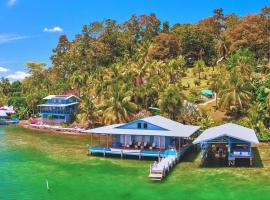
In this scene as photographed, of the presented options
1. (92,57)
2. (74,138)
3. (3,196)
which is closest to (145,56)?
(92,57)

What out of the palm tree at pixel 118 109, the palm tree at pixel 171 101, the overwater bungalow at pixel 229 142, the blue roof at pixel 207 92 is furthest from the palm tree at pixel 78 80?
the overwater bungalow at pixel 229 142

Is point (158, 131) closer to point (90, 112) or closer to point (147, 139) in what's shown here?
point (147, 139)

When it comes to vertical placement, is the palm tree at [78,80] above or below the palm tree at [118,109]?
above

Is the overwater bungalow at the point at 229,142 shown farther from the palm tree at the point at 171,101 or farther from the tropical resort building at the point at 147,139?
the palm tree at the point at 171,101

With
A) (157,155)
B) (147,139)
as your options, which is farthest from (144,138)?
(157,155)

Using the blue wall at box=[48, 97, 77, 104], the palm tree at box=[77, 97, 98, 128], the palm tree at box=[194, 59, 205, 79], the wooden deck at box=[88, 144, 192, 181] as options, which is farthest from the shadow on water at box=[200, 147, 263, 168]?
the palm tree at box=[194, 59, 205, 79]

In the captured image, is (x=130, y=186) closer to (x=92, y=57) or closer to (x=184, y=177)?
(x=184, y=177)
